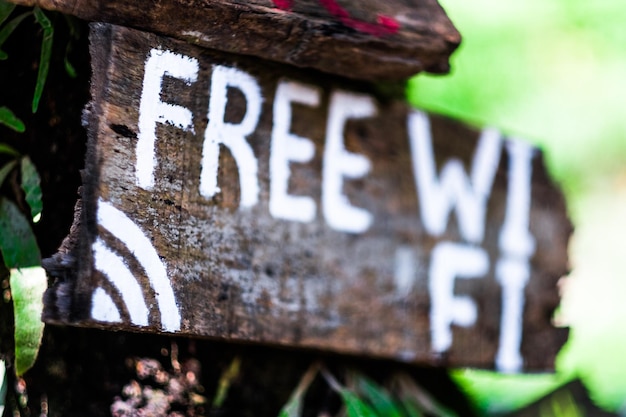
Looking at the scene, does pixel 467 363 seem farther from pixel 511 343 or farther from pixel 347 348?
pixel 347 348

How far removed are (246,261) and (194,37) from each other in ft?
0.98

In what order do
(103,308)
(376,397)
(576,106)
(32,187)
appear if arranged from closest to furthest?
(103,308) < (32,187) < (376,397) < (576,106)

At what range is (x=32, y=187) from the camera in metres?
0.90

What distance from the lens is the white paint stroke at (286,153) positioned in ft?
3.36

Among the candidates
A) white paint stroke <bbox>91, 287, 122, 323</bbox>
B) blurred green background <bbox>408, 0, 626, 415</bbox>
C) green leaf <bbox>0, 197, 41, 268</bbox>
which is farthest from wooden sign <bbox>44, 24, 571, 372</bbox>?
blurred green background <bbox>408, 0, 626, 415</bbox>

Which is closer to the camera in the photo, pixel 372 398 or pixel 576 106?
pixel 372 398

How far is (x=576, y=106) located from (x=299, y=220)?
4.97ft

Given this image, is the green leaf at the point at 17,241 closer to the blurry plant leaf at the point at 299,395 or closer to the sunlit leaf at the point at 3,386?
the sunlit leaf at the point at 3,386

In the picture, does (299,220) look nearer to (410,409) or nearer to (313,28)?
(313,28)

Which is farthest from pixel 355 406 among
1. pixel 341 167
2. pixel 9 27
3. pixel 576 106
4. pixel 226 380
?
pixel 576 106

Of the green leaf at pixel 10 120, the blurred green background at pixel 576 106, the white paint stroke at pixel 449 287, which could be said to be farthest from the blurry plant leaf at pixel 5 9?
the blurred green background at pixel 576 106

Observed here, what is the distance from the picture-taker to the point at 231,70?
961 mm

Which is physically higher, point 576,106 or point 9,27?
point 576,106

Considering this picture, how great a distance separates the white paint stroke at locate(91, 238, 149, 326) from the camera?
804 mm
